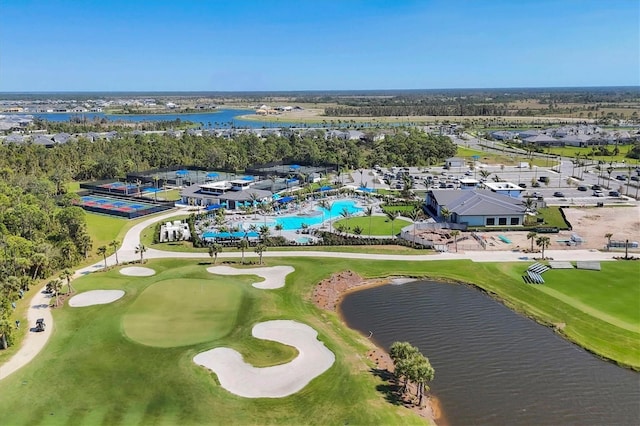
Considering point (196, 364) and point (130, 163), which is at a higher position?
point (130, 163)

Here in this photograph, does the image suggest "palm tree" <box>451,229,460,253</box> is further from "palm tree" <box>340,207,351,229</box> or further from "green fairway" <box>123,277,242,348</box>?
"green fairway" <box>123,277,242,348</box>

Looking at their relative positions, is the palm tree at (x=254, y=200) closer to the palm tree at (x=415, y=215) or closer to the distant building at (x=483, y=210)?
the palm tree at (x=415, y=215)

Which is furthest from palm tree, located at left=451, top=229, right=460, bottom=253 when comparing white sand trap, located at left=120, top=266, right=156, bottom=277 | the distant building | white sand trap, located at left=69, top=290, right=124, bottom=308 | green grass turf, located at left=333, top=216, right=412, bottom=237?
white sand trap, located at left=69, top=290, right=124, bottom=308

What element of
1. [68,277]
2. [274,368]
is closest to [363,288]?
[274,368]

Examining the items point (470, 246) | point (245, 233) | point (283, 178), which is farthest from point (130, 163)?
point (470, 246)

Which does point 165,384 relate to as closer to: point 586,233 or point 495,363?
point 495,363

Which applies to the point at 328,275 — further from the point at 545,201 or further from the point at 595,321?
the point at 545,201
